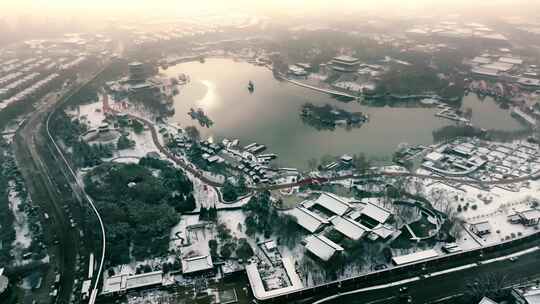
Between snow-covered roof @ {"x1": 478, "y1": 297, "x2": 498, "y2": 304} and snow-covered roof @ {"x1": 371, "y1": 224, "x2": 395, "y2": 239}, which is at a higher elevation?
snow-covered roof @ {"x1": 371, "y1": 224, "x2": 395, "y2": 239}

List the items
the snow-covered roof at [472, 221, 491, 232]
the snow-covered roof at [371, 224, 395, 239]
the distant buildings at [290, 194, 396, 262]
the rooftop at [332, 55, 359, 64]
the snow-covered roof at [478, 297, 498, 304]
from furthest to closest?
1. the rooftop at [332, 55, 359, 64]
2. the snow-covered roof at [472, 221, 491, 232]
3. the snow-covered roof at [371, 224, 395, 239]
4. the distant buildings at [290, 194, 396, 262]
5. the snow-covered roof at [478, 297, 498, 304]

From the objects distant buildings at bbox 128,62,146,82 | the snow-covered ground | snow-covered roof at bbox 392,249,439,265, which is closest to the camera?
snow-covered roof at bbox 392,249,439,265

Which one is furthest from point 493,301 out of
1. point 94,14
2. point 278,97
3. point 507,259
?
→ point 94,14

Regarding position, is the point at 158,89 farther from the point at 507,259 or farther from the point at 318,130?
the point at 507,259

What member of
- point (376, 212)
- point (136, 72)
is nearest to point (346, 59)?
point (136, 72)

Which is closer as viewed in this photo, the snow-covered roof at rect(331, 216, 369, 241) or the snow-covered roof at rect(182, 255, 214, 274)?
the snow-covered roof at rect(182, 255, 214, 274)

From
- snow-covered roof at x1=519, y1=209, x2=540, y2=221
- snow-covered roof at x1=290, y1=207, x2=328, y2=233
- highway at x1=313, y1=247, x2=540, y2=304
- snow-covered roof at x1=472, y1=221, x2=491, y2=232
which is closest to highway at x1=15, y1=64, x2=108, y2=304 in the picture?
snow-covered roof at x1=290, y1=207, x2=328, y2=233

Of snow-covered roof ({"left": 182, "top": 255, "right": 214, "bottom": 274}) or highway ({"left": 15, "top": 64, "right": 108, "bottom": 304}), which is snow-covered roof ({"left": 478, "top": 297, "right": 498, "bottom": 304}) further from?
highway ({"left": 15, "top": 64, "right": 108, "bottom": 304})
